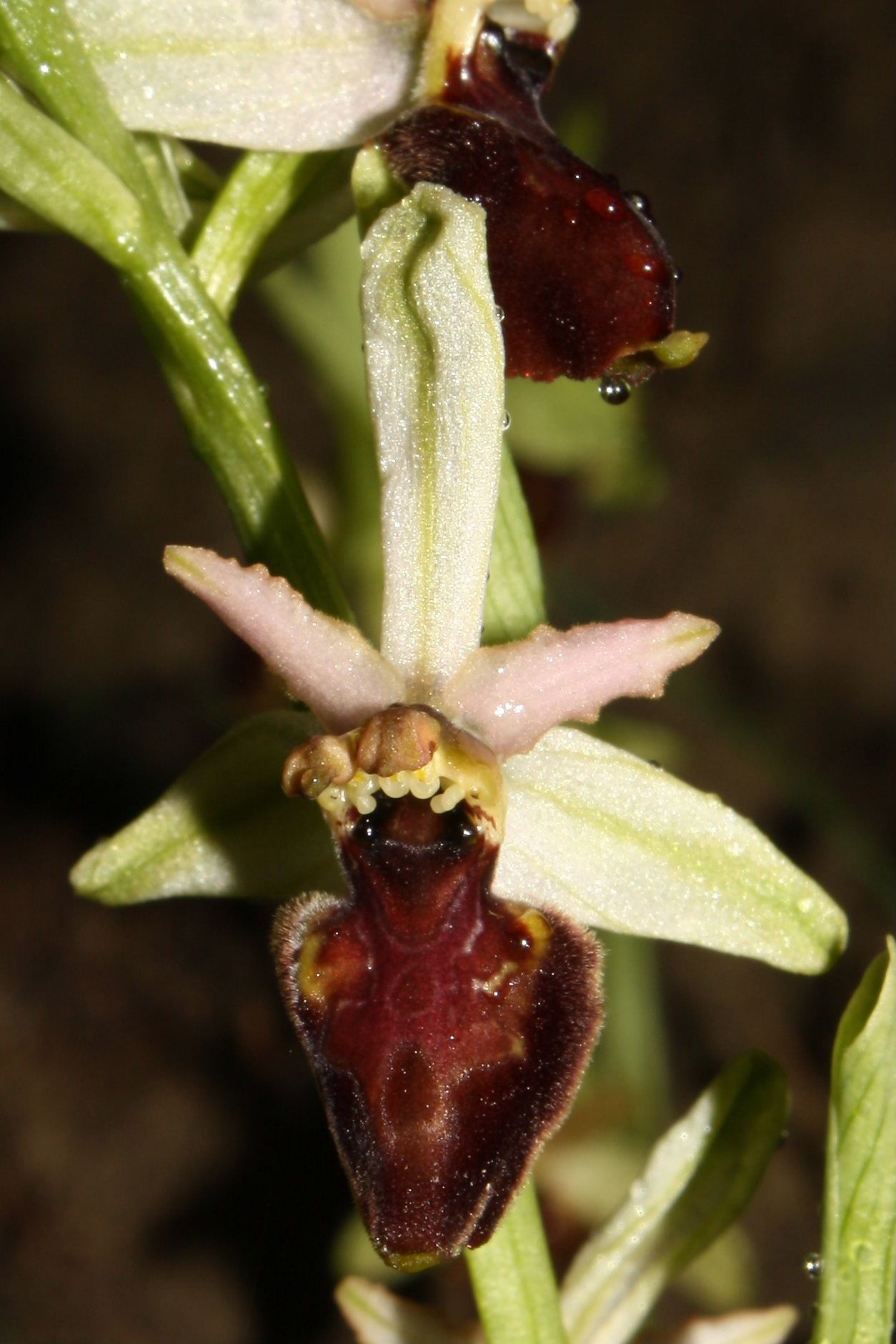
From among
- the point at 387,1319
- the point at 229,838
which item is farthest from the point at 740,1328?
the point at 229,838

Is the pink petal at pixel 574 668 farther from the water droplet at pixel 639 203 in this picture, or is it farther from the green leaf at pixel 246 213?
the green leaf at pixel 246 213

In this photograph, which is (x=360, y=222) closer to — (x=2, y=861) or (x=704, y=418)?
(x=2, y=861)

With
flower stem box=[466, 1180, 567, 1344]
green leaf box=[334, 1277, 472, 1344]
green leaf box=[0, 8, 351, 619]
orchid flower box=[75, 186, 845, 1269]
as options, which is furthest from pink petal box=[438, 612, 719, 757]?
green leaf box=[334, 1277, 472, 1344]

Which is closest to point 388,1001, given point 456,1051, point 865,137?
point 456,1051

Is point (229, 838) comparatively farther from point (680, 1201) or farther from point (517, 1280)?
point (680, 1201)

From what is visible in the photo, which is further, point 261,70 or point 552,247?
point 261,70

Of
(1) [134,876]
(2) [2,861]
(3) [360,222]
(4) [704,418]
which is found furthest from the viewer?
(4) [704,418]
